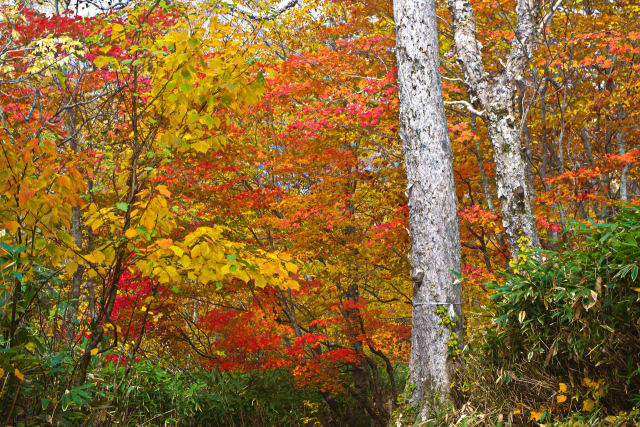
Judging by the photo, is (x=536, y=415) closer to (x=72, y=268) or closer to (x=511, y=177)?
(x=72, y=268)

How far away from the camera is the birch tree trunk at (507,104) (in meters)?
6.04

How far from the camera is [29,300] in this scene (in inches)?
112

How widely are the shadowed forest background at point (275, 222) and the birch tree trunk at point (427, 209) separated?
0.73 feet

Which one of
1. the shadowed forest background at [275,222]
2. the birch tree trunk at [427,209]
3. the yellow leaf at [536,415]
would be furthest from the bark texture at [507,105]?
the yellow leaf at [536,415]

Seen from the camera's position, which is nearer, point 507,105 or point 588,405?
point 588,405

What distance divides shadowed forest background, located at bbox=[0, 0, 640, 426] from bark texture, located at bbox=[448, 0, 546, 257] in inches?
7.4

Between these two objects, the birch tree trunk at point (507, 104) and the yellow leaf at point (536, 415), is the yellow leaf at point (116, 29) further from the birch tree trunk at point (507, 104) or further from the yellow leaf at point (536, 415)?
the birch tree trunk at point (507, 104)

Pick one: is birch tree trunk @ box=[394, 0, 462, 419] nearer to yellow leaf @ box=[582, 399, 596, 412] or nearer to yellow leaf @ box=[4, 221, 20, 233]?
yellow leaf @ box=[582, 399, 596, 412]

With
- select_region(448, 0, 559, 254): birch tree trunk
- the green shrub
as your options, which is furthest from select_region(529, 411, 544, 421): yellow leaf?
select_region(448, 0, 559, 254): birch tree trunk

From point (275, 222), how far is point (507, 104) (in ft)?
13.3

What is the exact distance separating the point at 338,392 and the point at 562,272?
7.55 meters

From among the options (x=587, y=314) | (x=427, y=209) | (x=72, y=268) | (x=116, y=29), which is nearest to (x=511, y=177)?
(x=427, y=209)

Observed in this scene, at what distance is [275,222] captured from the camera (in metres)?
8.10

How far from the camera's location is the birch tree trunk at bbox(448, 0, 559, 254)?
6043 mm
